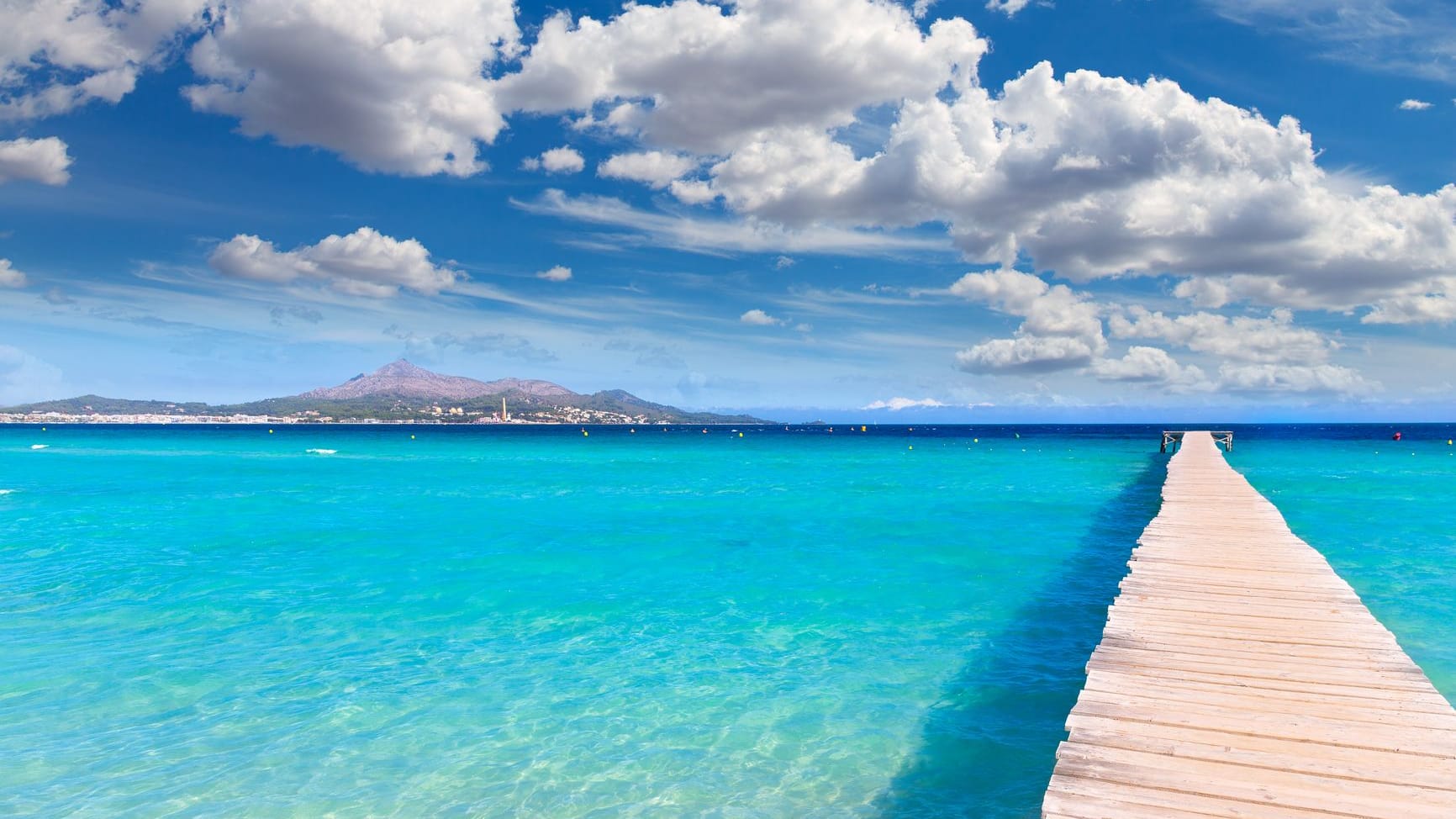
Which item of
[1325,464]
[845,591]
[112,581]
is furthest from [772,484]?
[1325,464]

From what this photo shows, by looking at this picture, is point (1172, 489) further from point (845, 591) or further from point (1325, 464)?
point (1325, 464)

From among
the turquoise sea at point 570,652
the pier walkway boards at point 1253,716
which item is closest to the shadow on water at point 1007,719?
the turquoise sea at point 570,652

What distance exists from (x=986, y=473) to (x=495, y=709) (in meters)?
46.6

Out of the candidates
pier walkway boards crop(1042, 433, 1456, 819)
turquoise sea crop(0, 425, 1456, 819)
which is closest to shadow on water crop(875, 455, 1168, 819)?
turquoise sea crop(0, 425, 1456, 819)

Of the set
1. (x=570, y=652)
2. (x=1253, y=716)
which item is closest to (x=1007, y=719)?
(x=1253, y=716)

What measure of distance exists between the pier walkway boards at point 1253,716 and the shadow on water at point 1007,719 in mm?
1521

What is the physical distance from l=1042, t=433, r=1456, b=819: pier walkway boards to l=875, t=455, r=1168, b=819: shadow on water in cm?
152

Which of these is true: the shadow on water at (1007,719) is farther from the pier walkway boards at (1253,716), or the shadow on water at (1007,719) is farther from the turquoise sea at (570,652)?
the pier walkway boards at (1253,716)

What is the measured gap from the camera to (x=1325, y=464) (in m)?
59.2

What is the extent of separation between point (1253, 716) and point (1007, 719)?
12.0ft

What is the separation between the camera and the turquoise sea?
27.6 ft

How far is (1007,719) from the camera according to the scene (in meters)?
10.1

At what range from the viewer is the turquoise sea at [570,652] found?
8406 mm

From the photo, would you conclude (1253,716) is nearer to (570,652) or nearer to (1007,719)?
(1007,719)
